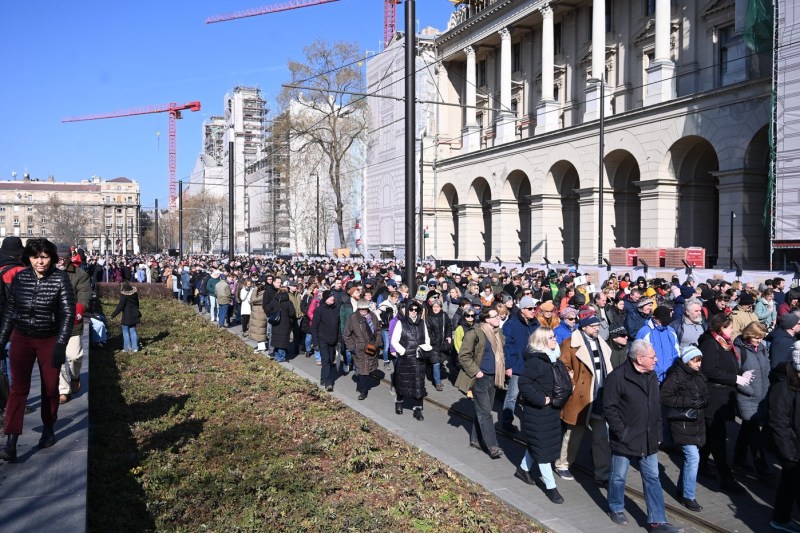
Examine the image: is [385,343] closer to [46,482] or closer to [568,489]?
[568,489]

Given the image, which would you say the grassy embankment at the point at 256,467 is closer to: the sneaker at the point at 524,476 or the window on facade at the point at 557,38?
the sneaker at the point at 524,476

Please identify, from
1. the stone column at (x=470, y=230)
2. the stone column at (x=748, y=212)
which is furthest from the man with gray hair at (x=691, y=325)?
the stone column at (x=470, y=230)

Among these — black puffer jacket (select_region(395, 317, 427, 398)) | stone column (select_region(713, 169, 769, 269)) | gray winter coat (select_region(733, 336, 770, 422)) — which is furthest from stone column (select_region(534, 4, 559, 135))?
gray winter coat (select_region(733, 336, 770, 422))

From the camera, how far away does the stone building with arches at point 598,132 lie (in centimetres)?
2928

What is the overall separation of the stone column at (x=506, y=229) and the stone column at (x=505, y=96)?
4120mm

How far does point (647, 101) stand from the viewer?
34.3 m

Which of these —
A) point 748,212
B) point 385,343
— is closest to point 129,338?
point 385,343

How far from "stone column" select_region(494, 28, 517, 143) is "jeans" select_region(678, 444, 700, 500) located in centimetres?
3979

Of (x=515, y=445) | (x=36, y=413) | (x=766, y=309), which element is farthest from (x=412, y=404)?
(x=766, y=309)

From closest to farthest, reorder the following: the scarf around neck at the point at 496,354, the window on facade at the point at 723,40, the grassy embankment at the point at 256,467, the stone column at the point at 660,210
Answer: the grassy embankment at the point at 256,467
the scarf around neck at the point at 496,354
the window on facade at the point at 723,40
the stone column at the point at 660,210

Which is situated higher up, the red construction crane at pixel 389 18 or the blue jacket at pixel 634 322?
the red construction crane at pixel 389 18

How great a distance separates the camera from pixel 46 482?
5660 mm

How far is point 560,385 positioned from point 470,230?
4499 centimetres

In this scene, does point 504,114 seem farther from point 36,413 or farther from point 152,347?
point 36,413
